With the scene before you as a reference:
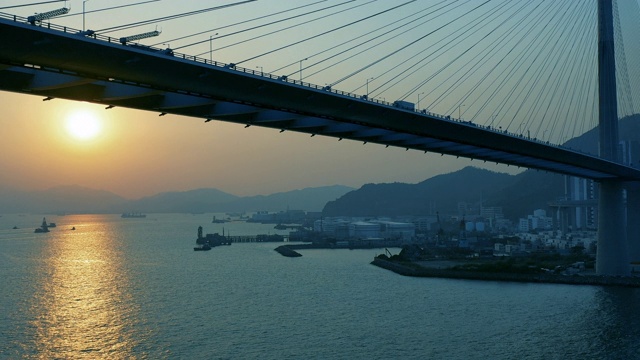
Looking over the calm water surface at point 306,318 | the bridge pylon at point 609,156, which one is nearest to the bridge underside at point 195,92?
the calm water surface at point 306,318

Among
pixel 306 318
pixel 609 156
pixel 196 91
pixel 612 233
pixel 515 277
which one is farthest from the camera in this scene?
pixel 515 277

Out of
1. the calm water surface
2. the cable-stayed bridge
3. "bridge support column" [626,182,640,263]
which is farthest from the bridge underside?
"bridge support column" [626,182,640,263]

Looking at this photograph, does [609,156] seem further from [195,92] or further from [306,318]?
[195,92]

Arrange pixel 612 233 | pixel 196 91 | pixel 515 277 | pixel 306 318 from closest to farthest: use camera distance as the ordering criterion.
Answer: pixel 196 91, pixel 306 318, pixel 612 233, pixel 515 277

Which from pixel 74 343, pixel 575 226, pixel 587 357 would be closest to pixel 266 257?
pixel 74 343

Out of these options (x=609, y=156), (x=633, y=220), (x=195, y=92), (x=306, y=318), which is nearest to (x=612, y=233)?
(x=609, y=156)

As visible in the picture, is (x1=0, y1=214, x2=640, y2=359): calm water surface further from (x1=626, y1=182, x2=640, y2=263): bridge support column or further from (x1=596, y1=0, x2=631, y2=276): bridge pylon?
(x1=626, y1=182, x2=640, y2=263): bridge support column

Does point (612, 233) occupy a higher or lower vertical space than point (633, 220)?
lower
